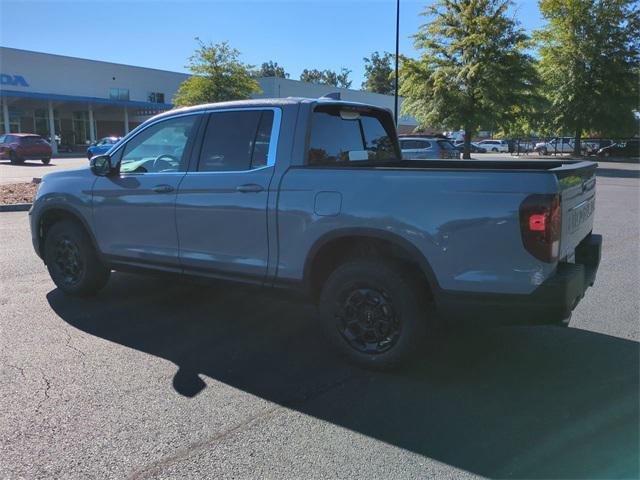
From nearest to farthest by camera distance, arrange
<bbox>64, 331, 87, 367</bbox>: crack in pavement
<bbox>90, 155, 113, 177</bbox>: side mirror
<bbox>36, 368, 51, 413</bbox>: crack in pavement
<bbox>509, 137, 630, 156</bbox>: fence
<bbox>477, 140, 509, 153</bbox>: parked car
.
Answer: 1. <bbox>36, 368, 51, 413</bbox>: crack in pavement
2. <bbox>64, 331, 87, 367</bbox>: crack in pavement
3. <bbox>90, 155, 113, 177</bbox>: side mirror
4. <bbox>509, 137, 630, 156</bbox>: fence
5. <bbox>477, 140, 509, 153</bbox>: parked car

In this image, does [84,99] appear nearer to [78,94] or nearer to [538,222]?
[78,94]

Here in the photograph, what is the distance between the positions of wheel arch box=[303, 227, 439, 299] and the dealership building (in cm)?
3335

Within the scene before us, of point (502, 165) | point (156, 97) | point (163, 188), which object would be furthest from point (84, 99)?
point (502, 165)

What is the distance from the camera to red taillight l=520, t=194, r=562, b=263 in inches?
125

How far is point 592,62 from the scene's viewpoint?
117 ft

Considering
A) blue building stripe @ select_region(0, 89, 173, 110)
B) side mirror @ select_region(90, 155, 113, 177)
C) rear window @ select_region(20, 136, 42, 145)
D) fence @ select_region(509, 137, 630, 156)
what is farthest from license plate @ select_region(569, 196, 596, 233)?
fence @ select_region(509, 137, 630, 156)

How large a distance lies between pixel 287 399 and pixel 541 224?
1.95 meters

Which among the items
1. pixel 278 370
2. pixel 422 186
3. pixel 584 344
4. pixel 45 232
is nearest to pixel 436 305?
pixel 422 186

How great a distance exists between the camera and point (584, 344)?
4.48m

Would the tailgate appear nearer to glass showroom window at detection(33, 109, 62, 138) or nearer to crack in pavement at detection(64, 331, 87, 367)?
crack in pavement at detection(64, 331, 87, 367)

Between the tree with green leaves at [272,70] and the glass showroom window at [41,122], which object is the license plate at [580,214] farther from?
the tree with green leaves at [272,70]

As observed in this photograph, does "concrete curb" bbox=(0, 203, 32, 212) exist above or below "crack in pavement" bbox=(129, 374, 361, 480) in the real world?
above

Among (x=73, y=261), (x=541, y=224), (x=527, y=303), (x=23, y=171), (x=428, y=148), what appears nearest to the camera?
(x=541, y=224)

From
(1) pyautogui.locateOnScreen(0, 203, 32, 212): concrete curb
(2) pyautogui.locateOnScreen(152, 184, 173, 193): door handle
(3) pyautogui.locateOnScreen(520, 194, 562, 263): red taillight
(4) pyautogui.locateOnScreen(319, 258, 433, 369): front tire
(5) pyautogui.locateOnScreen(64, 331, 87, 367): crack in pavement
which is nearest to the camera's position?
(3) pyautogui.locateOnScreen(520, 194, 562, 263): red taillight
